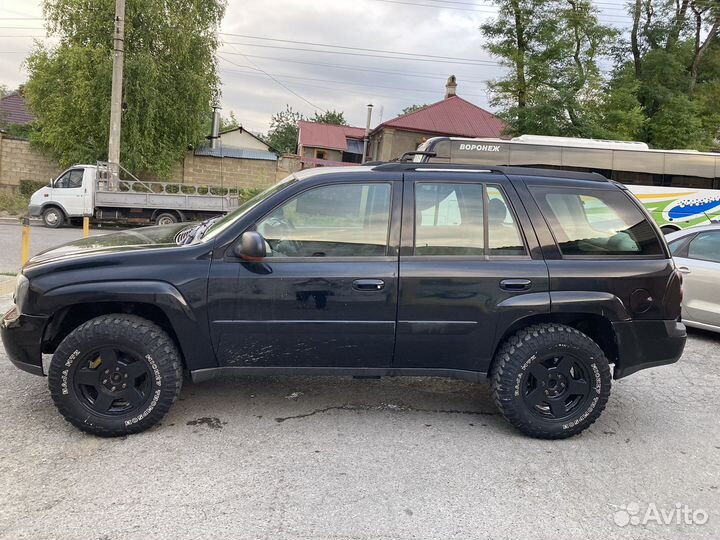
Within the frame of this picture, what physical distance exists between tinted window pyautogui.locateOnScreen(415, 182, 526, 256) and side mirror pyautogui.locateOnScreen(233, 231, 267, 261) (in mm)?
1024

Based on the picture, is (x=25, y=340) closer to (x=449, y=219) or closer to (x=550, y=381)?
(x=449, y=219)

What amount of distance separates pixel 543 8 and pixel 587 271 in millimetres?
20316

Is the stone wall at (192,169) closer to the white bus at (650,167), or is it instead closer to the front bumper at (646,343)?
the white bus at (650,167)

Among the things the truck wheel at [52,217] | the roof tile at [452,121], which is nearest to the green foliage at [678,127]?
the roof tile at [452,121]

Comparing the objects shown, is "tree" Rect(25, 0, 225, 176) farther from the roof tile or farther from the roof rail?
the roof rail

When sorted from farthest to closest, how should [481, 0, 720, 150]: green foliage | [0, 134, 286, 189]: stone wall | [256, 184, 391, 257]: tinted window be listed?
[0, 134, 286, 189]: stone wall, [481, 0, 720, 150]: green foliage, [256, 184, 391, 257]: tinted window

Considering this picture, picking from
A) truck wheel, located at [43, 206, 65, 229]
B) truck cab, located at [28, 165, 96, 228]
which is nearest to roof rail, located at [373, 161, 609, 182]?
truck cab, located at [28, 165, 96, 228]

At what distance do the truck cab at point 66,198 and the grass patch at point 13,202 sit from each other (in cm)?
434

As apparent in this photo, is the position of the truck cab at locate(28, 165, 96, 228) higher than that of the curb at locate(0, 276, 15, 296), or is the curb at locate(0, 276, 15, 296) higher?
the truck cab at locate(28, 165, 96, 228)

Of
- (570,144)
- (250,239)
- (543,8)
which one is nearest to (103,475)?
(250,239)

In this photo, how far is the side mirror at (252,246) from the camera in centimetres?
332

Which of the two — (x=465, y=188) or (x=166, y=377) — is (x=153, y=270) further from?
(x=465, y=188)

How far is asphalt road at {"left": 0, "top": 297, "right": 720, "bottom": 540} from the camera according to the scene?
272cm

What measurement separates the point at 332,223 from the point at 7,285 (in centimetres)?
589
